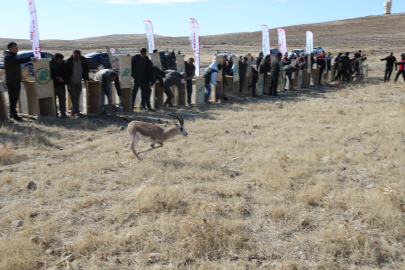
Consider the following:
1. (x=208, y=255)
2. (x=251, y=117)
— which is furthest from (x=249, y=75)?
(x=208, y=255)

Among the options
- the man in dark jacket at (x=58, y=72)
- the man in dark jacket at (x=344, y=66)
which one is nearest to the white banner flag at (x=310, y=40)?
the man in dark jacket at (x=344, y=66)

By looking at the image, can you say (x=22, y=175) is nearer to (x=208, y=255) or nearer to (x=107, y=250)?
(x=107, y=250)

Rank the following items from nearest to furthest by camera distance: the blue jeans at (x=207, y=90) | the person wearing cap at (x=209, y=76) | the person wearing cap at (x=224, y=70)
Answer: the person wearing cap at (x=209, y=76), the blue jeans at (x=207, y=90), the person wearing cap at (x=224, y=70)

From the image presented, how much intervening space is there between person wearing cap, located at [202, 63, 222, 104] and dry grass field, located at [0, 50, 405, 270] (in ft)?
13.7

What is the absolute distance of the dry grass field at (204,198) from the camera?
3.83 metres

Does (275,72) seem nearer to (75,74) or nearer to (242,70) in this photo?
(242,70)

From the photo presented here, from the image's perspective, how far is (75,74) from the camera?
9.64 meters

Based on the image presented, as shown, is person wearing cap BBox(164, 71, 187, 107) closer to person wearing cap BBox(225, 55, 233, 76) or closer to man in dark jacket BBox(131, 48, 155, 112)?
man in dark jacket BBox(131, 48, 155, 112)

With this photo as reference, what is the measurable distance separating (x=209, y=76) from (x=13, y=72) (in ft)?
22.9

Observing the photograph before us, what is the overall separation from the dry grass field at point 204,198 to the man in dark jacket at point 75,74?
0.77m

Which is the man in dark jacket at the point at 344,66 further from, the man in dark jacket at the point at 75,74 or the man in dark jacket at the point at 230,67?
the man in dark jacket at the point at 75,74

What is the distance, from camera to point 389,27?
8612cm

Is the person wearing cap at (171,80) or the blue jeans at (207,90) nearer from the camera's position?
the person wearing cap at (171,80)

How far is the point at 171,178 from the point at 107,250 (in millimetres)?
2255
